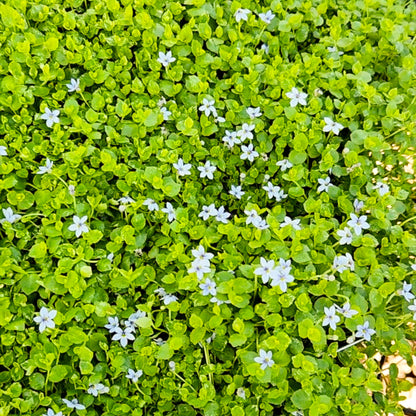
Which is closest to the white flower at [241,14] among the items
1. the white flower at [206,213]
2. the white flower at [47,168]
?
the white flower at [206,213]

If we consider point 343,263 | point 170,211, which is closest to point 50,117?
point 170,211

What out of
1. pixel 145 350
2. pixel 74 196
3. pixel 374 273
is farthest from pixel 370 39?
pixel 145 350

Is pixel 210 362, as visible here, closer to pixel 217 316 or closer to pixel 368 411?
pixel 217 316

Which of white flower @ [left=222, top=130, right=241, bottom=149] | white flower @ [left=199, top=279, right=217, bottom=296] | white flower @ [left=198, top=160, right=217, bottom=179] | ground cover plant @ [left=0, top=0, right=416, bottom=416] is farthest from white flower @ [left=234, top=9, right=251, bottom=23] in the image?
white flower @ [left=199, top=279, right=217, bottom=296]

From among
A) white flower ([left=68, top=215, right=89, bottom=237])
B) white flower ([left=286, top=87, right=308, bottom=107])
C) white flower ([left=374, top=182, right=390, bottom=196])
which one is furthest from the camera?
white flower ([left=286, top=87, right=308, bottom=107])

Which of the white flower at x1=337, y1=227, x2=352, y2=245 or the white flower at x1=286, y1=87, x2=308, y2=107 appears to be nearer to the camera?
the white flower at x1=337, y1=227, x2=352, y2=245

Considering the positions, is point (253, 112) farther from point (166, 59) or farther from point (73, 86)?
point (73, 86)

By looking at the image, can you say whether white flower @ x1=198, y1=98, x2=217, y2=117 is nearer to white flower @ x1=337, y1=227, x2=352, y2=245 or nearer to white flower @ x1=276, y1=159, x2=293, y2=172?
white flower @ x1=276, y1=159, x2=293, y2=172
